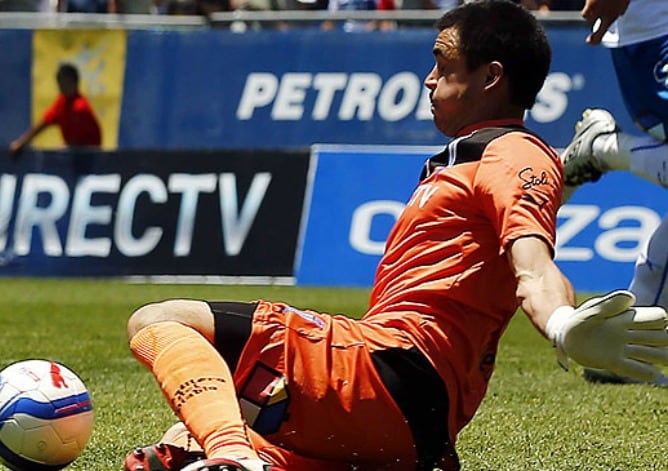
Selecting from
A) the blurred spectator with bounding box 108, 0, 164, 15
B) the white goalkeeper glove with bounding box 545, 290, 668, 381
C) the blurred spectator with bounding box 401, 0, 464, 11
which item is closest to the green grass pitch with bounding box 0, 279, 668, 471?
the white goalkeeper glove with bounding box 545, 290, 668, 381

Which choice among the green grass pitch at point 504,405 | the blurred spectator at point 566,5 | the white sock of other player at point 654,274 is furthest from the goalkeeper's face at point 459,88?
the blurred spectator at point 566,5

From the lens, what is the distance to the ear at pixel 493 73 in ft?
12.7

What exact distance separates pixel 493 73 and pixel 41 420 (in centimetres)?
153

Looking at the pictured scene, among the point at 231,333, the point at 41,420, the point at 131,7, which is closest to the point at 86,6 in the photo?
the point at 131,7

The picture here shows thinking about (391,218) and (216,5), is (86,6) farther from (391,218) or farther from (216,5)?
(391,218)

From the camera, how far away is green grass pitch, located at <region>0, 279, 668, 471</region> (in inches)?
191

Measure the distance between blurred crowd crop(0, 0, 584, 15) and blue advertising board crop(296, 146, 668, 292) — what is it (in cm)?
311

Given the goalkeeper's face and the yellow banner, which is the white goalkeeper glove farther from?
the yellow banner

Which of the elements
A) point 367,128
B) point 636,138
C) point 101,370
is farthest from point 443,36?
point 367,128

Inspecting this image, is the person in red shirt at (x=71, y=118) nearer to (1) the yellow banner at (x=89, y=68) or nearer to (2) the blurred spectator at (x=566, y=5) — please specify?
(1) the yellow banner at (x=89, y=68)

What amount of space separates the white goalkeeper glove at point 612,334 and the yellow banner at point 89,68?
12893 millimetres

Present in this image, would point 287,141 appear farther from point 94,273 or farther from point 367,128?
point 94,273

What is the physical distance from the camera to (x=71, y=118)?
1533 cm

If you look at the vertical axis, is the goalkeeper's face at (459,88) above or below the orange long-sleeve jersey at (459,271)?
above
